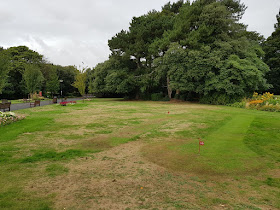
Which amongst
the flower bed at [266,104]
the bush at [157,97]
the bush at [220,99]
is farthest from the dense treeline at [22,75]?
the flower bed at [266,104]

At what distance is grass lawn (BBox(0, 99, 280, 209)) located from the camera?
3.76 meters

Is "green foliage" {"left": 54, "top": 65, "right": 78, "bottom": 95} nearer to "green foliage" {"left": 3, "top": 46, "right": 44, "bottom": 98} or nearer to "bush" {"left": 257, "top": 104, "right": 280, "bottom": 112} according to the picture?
"green foliage" {"left": 3, "top": 46, "right": 44, "bottom": 98}

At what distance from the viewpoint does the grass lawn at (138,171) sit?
3758 mm

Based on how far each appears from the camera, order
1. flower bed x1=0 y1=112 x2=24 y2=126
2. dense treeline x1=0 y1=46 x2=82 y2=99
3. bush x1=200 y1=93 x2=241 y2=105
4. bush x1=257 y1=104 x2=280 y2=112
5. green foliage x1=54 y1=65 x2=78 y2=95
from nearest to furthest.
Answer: flower bed x1=0 y1=112 x2=24 y2=126, bush x1=257 y1=104 x2=280 y2=112, bush x1=200 y1=93 x2=241 y2=105, dense treeline x1=0 y1=46 x2=82 y2=99, green foliage x1=54 y1=65 x2=78 y2=95

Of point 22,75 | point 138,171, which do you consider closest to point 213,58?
point 138,171

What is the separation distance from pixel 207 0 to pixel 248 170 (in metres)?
34.0

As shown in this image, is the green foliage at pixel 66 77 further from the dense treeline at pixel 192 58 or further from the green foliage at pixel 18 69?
the dense treeline at pixel 192 58

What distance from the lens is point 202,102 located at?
105 feet

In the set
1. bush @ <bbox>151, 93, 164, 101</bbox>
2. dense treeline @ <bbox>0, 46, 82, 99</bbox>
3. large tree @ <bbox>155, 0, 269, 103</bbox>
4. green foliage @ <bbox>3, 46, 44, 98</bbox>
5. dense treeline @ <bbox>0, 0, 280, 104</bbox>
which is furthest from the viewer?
green foliage @ <bbox>3, 46, 44, 98</bbox>

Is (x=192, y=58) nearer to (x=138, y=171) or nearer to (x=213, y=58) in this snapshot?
(x=213, y=58)

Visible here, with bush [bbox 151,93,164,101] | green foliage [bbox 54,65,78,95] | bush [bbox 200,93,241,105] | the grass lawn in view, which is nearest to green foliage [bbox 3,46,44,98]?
green foliage [bbox 54,65,78,95]

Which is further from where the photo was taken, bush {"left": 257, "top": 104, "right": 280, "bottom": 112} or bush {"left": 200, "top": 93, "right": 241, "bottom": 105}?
bush {"left": 200, "top": 93, "right": 241, "bottom": 105}

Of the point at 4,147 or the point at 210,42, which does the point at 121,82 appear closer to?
the point at 210,42

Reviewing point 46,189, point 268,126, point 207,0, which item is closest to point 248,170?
point 46,189
